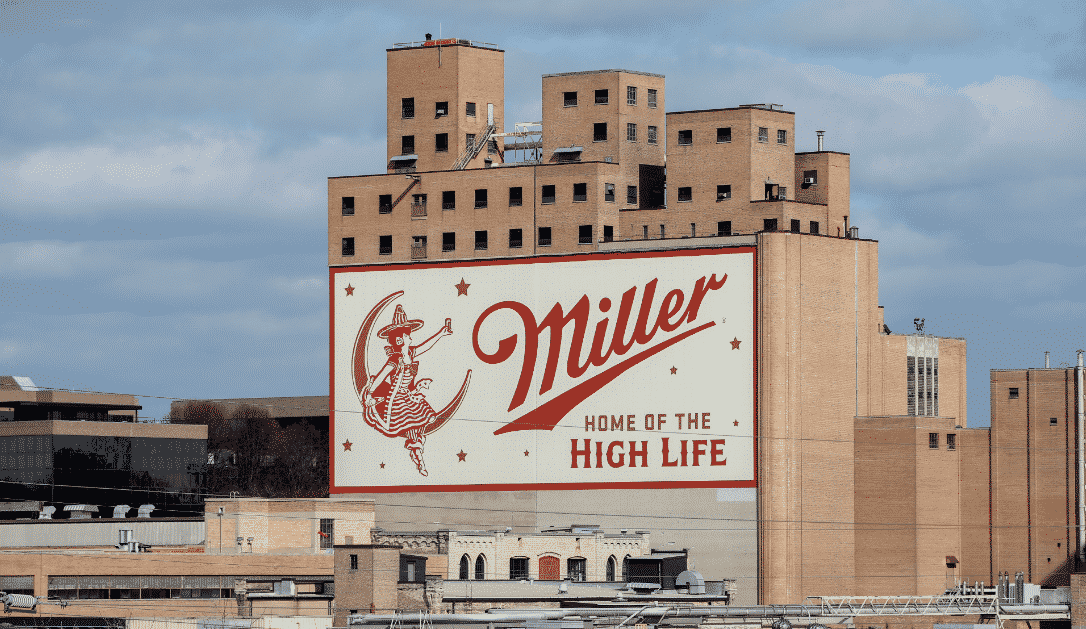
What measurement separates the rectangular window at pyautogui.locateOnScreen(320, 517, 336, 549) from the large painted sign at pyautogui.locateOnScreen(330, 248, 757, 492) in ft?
33.0

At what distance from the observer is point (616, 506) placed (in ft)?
519

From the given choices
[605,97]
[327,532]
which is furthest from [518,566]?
[605,97]

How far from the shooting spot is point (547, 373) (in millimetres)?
160750

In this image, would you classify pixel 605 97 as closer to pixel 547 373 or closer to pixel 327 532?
pixel 547 373

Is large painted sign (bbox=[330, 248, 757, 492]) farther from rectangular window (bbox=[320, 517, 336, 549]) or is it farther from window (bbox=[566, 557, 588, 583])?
rectangular window (bbox=[320, 517, 336, 549])

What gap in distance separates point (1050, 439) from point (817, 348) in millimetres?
21329

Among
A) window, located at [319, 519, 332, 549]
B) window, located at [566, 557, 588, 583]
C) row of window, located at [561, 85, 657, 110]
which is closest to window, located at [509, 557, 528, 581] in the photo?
window, located at [566, 557, 588, 583]

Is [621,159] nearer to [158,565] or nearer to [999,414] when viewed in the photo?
[999,414]

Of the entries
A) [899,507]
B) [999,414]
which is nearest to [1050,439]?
[999,414]

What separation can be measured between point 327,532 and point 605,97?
137ft

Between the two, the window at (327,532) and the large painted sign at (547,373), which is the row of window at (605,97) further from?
the window at (327,532)

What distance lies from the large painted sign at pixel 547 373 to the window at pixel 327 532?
1004 centimetres

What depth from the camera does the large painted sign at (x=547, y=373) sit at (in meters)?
156

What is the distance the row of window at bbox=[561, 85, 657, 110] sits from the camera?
6599 inches
